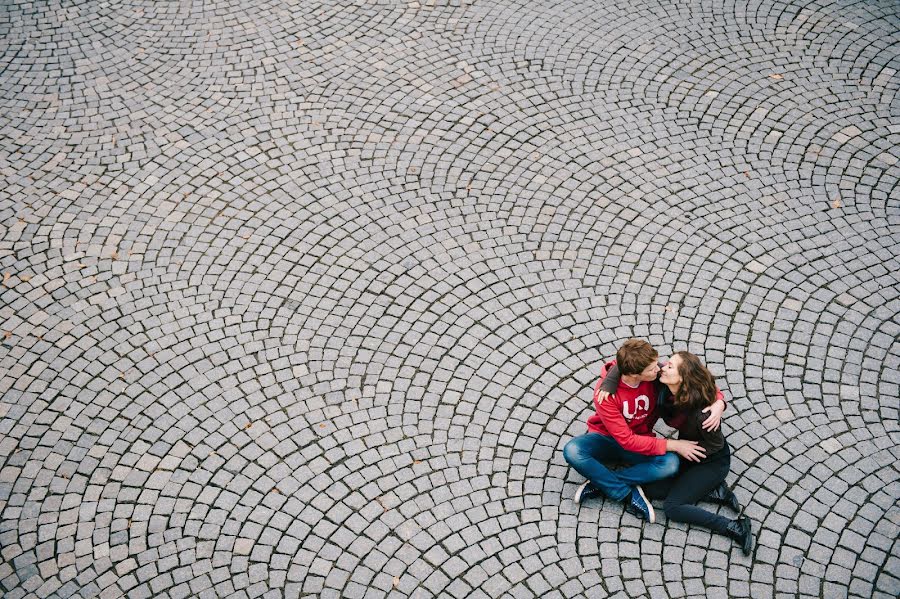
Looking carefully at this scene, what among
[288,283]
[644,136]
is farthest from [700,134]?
[288,283]

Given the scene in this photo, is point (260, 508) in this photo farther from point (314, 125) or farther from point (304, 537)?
point (314, 125)

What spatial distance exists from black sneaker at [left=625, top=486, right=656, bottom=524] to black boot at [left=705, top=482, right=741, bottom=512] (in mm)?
479

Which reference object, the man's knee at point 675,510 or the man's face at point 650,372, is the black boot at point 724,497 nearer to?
the man's knee at point 675,510

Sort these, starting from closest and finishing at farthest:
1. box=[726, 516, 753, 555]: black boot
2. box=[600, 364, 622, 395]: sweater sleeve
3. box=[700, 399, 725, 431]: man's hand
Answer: box=[726, 516, 753, 555]: black boot → box=[700, 399, 725, 431]: man's hand → box=[600, 364, 622, 395]: sweater sleeve

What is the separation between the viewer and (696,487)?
19.0ft

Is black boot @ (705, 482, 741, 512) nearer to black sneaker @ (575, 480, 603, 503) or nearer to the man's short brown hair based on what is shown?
black sneaker @ (575, 480, 603, 503)

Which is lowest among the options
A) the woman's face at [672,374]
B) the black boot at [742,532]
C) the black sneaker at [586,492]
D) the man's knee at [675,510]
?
the black sneaker at [586,492]

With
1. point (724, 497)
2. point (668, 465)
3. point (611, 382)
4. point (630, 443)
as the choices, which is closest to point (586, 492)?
point (630, 443)

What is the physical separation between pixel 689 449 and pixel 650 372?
0.71 meters

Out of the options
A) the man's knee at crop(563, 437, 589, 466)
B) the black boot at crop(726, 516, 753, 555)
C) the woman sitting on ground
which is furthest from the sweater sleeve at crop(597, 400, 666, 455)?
the black boot at crop(726, 516, 753, 555)

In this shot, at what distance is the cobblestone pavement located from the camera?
231 inches

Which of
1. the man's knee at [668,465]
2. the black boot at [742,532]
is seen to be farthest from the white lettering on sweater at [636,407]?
the black boot at [742,532]

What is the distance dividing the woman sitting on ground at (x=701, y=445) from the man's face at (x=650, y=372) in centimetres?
14

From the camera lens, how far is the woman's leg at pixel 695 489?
575 cm
